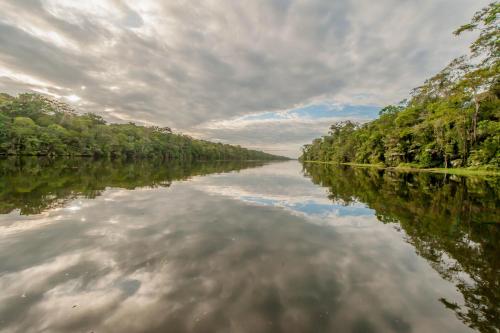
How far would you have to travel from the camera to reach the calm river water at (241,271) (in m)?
3.42

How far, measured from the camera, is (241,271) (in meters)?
4.88

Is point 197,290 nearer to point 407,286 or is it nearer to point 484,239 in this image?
point 407,286

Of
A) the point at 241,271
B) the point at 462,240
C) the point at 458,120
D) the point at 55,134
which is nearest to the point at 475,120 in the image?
the point at 458,120

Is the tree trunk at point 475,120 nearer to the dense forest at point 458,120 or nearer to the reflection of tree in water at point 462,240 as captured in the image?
the dense forest at point 458,120

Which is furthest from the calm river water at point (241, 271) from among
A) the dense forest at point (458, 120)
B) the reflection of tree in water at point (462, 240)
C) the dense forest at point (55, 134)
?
the dense forest at point (55, 134)

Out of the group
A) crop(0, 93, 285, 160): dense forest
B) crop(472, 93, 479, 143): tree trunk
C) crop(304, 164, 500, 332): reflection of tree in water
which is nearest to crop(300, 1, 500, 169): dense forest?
crop(472, 93, 479, 143): tree trunk

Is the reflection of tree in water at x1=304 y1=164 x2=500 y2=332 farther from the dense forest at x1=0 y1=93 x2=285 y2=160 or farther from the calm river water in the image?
the dense forest at x1=0 y1=93 x2=285 y2=160

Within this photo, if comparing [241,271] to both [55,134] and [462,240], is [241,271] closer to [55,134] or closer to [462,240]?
[462,240]

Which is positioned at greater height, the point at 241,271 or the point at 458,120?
the point at 458,120

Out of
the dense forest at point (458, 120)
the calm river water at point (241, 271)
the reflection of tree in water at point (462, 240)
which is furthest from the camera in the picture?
the dense forest at point (458, 120)

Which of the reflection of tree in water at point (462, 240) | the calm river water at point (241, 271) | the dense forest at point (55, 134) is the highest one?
the dense forest at point (55, 134)

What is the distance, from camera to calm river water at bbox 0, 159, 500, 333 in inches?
135

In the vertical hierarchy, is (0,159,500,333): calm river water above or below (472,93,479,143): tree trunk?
below

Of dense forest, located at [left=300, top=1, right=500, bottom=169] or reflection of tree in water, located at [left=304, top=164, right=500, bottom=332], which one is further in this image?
dense forest, located at [left=300, top=1, right=500, bottom=169]
